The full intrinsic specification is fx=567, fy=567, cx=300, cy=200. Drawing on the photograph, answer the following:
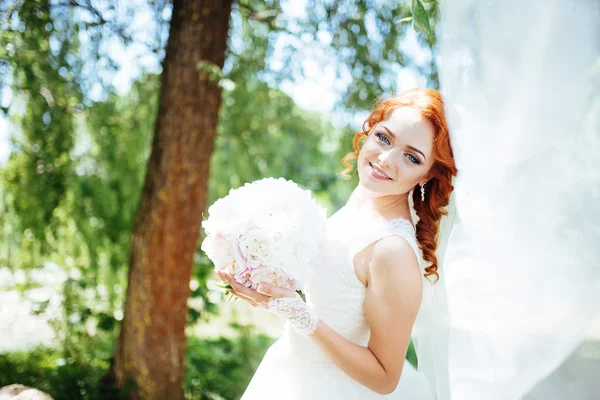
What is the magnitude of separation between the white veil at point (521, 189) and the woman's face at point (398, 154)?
0.31m

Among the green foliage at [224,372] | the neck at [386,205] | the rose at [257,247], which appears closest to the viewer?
the rose at [257,247]

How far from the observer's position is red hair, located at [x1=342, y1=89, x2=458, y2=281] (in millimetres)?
1810

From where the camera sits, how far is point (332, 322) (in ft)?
6.09

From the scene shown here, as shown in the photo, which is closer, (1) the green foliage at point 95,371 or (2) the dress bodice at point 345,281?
(2) the dress bodice at point 345,281

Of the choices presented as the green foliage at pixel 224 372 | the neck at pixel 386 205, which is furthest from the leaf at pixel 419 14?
the green foliage at pixel 224 372

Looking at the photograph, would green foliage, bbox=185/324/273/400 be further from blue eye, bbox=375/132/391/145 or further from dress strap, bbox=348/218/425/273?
blue eye, bbox=375/132/391/145

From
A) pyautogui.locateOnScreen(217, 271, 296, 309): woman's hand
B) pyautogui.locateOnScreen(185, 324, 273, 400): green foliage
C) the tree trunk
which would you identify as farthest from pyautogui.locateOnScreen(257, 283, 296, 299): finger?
pyautogui.locateOnScreen(185, 324, 273, 400): green foliage

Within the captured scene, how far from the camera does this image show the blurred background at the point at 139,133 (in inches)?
136

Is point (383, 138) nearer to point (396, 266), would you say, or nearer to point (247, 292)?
point (396, 266)

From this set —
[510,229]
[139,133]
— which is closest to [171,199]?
[139,133]

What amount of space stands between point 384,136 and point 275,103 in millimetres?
2955

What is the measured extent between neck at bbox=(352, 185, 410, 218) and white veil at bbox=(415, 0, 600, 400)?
41cm

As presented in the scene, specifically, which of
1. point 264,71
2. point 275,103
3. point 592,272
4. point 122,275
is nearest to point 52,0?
point 264,71

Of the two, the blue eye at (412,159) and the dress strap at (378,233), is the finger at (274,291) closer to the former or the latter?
the dress strap at (378,233)
